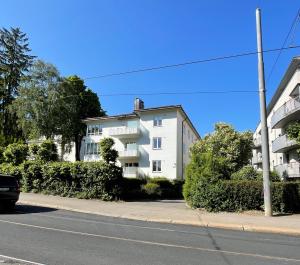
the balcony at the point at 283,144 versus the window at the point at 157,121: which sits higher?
the window at the point at 157,121

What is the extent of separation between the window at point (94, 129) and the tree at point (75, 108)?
1.16 meters

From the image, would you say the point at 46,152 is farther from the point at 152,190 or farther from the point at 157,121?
the point at 157,121

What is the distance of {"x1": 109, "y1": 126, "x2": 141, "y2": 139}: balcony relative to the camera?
50.3 meters

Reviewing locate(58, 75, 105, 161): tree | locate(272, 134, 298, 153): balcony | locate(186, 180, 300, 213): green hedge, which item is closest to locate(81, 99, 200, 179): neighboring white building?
locate(58, 75, 105, 161): tree

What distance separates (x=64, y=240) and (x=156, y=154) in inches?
1561

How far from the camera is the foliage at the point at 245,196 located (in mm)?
18094

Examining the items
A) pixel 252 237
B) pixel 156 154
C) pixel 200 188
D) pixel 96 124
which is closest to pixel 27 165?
pixel 200 188

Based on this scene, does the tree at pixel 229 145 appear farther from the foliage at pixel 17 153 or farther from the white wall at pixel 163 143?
the foliage at pixel 17 153

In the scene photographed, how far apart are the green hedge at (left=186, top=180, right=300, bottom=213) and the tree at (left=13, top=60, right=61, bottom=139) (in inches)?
1367

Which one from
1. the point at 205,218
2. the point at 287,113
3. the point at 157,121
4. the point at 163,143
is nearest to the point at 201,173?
the point at 205,218

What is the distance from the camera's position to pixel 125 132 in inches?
2002

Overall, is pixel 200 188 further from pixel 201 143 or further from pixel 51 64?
pixel 51 64

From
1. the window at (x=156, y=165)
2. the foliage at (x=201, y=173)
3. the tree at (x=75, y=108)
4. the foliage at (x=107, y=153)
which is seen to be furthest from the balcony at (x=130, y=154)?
the foliage at (x=201, y=173)

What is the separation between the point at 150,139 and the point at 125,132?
12.0 ft
